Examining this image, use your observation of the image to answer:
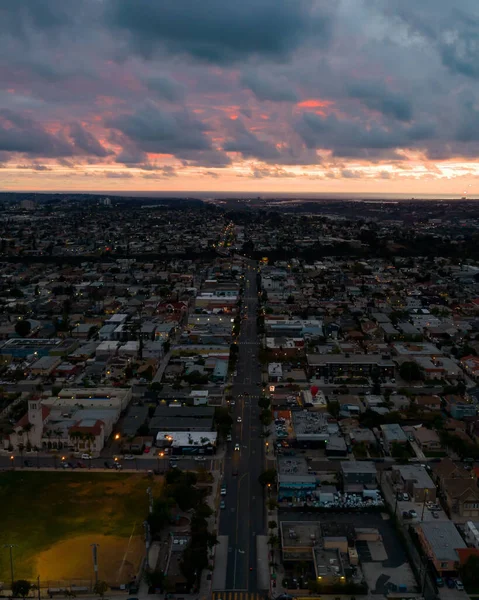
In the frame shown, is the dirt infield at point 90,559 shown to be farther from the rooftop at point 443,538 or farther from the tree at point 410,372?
the tree at point 410,372

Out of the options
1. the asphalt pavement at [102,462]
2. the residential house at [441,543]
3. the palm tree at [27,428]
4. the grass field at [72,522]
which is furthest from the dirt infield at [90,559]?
the residential house at [441,543]

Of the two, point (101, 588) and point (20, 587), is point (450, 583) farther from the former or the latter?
point (20, 587)

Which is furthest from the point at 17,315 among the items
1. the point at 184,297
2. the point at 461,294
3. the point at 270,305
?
the point at 461,294

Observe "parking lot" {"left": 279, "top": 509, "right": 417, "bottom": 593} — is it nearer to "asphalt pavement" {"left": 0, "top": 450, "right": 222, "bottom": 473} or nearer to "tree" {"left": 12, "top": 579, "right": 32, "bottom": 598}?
"asphalt pavement" {"left": 0, "top": 450, "right": 222, "bottom": 473}

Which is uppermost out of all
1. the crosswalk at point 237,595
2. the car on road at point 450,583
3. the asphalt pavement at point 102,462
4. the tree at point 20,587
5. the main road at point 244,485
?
the tree at point 20,587

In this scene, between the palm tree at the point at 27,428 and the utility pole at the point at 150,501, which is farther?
the palm tree at the point at 27,428

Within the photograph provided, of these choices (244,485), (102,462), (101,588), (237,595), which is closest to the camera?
(101,588)

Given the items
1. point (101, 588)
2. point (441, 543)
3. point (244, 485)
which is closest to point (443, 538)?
point (441, 543)
